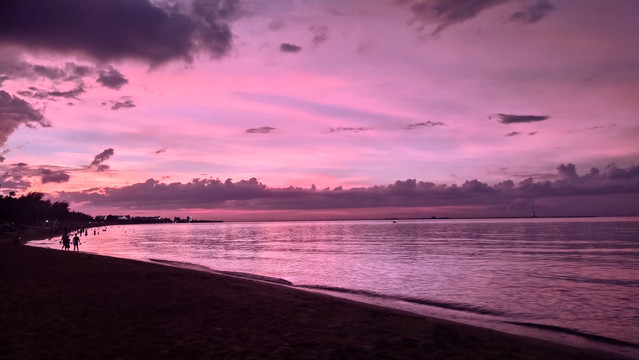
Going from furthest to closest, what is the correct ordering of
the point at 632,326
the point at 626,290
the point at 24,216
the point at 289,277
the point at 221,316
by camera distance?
the point at 24,216 < the point at 289,277 < the point at 626,290 < the point at 632,326 < the point at 221,316

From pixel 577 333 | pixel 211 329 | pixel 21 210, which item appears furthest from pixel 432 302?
pixel 21 210

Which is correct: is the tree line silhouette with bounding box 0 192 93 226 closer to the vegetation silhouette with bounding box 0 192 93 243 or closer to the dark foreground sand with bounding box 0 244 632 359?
the vegetation silhouette with bounding box 0 192 93 243

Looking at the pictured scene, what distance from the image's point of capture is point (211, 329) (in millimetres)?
12555

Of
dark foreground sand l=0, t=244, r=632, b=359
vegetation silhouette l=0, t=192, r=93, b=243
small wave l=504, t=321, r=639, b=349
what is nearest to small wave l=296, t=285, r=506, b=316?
small wave l=504, t=321, r=639, b=349

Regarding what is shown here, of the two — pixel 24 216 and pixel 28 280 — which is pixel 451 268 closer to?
pixel 28 280

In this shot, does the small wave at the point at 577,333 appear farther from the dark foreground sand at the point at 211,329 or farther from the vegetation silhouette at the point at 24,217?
the vegetation silhouette at the point at 24,217

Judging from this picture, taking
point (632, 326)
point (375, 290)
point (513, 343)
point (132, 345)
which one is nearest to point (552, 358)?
point (513, 343)

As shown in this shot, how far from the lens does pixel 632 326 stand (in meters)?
18.1

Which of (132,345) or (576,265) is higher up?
(132,345)

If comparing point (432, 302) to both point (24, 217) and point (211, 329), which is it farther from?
point (24, 217)

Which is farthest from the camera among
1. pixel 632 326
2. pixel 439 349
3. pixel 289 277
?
pixel 289 277

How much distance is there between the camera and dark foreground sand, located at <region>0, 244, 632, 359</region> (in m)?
10.4

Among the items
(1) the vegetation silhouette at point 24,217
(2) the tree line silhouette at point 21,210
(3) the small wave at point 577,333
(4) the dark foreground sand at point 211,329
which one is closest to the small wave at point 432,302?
(3) the small wave at point 577,333

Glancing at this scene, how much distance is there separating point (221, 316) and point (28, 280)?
10.9m
